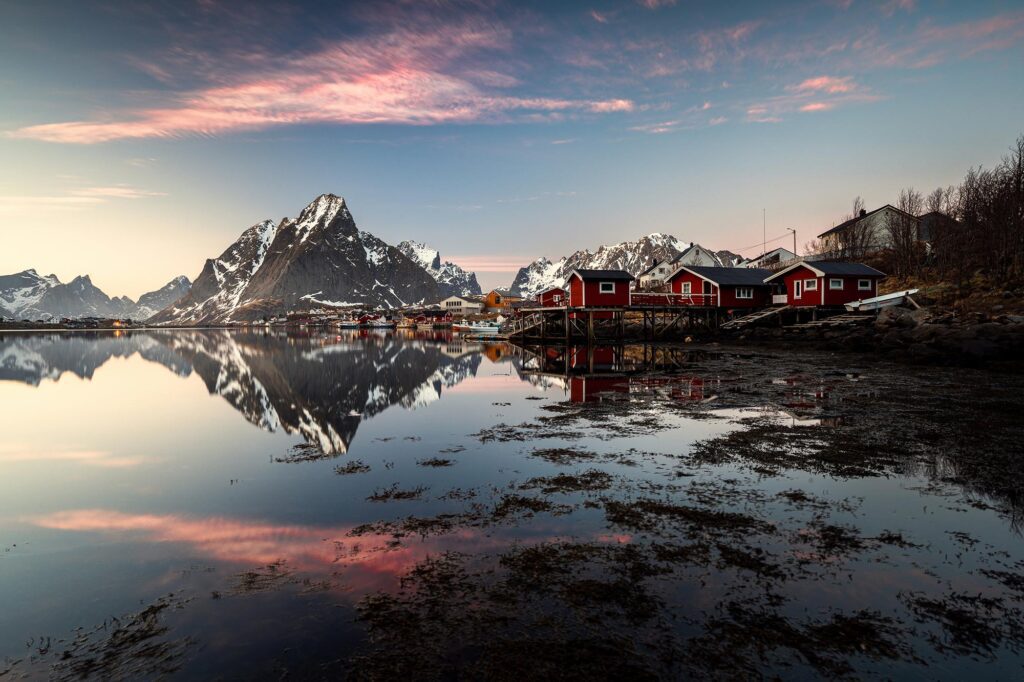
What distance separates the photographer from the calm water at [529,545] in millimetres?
5957

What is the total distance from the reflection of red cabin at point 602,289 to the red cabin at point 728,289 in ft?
27.4

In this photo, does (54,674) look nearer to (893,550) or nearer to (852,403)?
(893,550)

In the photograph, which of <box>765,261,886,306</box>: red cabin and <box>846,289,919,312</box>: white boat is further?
<box>765,261,886,306</box>: red cabin

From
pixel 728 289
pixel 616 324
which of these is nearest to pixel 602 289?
pixel 616 324

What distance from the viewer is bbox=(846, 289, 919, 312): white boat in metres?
50.0

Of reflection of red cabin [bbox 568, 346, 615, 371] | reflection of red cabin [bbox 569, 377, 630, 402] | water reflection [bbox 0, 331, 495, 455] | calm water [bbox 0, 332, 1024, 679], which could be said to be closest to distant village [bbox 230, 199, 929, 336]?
reflection of red cabin [bbox 568, 346, 615, 371]

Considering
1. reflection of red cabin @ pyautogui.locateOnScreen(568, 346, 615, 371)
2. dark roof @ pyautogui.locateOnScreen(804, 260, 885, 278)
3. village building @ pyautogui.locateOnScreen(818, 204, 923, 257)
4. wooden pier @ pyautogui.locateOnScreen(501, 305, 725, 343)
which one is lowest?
reflection of red cabin @ pyautogui.locateOnScreen(568, 346, 615, 371)

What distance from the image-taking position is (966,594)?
6926mm

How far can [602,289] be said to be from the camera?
2493 inches

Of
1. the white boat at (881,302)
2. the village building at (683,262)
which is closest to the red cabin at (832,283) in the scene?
the white boat at (881,302)

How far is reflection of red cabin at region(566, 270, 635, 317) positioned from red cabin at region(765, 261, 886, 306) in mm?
19302

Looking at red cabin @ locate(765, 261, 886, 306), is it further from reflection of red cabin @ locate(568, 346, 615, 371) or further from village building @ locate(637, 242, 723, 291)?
village building @ locate(637, 242, 723, 291)

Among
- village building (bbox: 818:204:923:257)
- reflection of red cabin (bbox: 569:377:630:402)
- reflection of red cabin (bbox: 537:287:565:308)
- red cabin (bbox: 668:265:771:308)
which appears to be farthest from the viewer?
village building (bbox: 818:204:923:257)

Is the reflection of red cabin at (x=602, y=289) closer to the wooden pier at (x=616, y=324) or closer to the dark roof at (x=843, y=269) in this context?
the wooden pier at (x=616, y=324)
